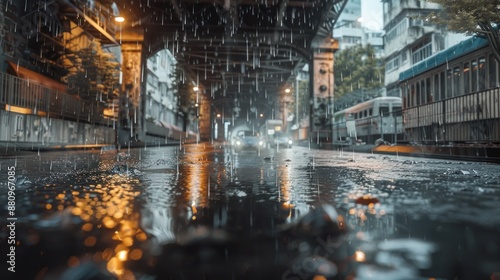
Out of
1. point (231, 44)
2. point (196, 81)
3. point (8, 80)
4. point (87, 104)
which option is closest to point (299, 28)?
point (231, 44)

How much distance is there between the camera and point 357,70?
45.9 m

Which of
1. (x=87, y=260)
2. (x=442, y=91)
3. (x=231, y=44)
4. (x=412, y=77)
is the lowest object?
(x=87, y=260)

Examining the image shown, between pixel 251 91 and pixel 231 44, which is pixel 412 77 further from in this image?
pixel 251 91

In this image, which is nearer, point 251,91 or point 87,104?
point 87,104

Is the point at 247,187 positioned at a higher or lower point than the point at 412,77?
lower

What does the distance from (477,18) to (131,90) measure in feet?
55.9

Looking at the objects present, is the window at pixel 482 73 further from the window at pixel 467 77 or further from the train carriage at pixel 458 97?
the window at pixel 467 77

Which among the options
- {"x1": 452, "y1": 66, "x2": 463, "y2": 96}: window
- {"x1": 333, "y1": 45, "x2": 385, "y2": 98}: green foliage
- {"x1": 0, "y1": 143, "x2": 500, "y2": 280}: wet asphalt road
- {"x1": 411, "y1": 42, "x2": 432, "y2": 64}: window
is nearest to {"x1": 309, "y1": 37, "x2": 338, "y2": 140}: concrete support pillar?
{"x1": 452, "y1": 66, "x2": 463, "y2": 96}: window

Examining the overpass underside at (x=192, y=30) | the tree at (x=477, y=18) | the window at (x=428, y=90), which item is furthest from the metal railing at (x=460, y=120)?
the overpass underside at (x=192, y=30)

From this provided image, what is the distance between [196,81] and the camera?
42406 millimetres

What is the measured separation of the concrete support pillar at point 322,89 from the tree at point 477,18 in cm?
1271

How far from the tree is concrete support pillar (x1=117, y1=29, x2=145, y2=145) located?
16.0m

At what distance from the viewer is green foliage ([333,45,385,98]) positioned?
45.9 metres

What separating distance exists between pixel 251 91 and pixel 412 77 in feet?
120
